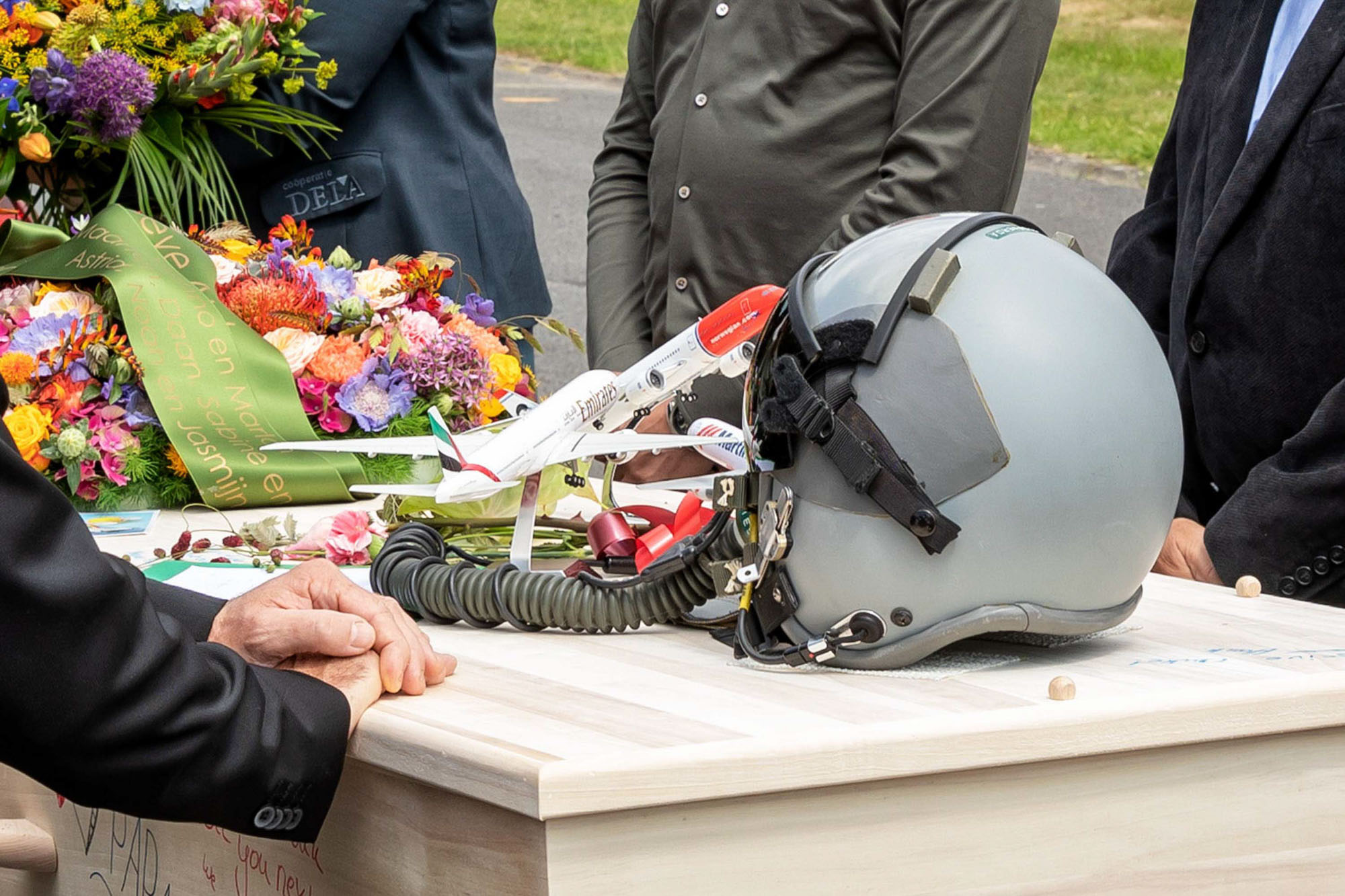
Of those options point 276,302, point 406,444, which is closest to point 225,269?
point 276,302

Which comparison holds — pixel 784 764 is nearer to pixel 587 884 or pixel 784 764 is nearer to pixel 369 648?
pixel 587 884

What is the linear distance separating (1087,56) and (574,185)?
549 cm

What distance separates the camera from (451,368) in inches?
94.0

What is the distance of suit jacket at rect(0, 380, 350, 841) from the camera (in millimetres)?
1062

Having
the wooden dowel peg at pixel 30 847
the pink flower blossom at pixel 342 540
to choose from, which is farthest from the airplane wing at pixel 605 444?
the wooden dowel peg at pixel 30 847

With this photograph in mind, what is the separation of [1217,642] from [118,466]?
4.92 feet

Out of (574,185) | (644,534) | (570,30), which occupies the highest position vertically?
(644,534)

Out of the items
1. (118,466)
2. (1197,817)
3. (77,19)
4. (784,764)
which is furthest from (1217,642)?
(77,19)

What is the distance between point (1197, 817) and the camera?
129cm

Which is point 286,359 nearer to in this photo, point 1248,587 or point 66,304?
point 66,304

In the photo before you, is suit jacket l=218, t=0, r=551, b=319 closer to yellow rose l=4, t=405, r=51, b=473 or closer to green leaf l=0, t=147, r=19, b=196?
green leaf l=0, t=147, r=19, b=196

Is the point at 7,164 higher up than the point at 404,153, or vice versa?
the point at 7,164

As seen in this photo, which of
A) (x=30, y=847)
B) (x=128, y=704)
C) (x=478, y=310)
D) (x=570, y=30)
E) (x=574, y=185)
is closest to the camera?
(x=128, y=704)

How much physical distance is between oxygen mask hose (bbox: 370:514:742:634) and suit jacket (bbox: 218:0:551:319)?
1.32 metres
